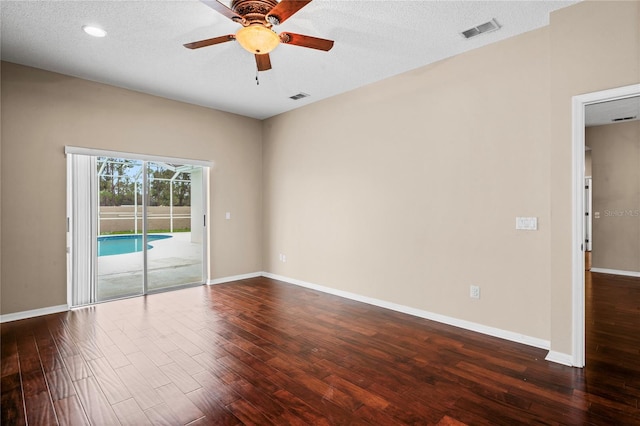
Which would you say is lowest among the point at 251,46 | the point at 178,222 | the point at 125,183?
the point at 178,222

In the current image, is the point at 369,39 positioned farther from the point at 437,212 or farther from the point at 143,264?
the point at 143,264

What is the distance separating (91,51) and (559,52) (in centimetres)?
454

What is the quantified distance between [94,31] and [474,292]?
456cm

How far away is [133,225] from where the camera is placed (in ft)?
15.7

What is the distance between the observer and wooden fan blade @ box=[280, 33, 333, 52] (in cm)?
232

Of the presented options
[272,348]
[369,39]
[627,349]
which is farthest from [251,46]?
[627,349]

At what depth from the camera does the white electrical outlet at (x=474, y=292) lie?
3361 millimetres

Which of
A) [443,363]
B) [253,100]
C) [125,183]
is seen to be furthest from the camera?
[253,100]

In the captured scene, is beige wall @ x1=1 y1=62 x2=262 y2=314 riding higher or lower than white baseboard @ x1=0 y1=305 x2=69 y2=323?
higher

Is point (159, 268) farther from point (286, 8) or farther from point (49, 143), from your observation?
point (286, 8)

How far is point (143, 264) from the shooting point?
4.73 m

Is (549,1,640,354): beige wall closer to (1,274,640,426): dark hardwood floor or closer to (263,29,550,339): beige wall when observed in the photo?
(263,29,550,339): beige wall

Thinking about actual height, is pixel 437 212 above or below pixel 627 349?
above

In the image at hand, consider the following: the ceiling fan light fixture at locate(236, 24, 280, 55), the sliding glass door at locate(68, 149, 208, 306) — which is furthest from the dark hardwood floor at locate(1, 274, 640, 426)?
the ceiling fan light fixture at locate(236, 24, 280, 55)
